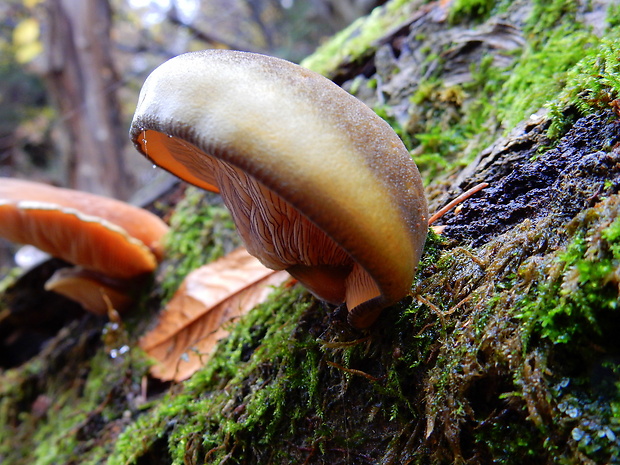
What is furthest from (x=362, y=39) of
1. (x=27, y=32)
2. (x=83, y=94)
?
(x=27, y=32)

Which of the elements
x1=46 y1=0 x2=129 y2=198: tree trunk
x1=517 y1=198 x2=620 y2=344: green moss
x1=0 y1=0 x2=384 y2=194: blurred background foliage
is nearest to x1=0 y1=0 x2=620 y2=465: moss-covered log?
x1=517 y1=198 x2=620 y2=344: green moss

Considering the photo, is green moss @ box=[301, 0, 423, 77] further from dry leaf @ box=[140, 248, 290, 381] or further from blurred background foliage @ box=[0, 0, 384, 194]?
blurred background foliage @ box=[0, 0, 384, 194]

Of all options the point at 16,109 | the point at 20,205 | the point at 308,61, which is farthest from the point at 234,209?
the point at 16,109

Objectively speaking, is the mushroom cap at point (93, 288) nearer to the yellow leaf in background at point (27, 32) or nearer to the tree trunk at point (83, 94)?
the tree trunk at point (83, 94)

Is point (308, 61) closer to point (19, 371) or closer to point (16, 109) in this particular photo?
point (19, 371)

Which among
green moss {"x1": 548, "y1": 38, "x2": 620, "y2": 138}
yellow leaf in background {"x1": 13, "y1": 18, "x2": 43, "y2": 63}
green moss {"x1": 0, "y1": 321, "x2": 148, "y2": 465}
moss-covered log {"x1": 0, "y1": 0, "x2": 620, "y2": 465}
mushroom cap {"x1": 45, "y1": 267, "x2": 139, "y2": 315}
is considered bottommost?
green moss {"x1": 0, "y1": 321, "x2": 148, "y2": 465}

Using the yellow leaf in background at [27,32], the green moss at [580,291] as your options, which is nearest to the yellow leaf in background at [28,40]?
the yellow leaf in background at [27,32]

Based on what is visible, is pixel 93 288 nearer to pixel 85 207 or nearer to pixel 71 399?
pixel 85 207
